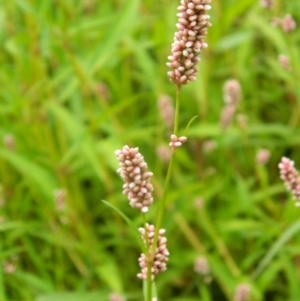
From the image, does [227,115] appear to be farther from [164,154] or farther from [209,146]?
[209,146]

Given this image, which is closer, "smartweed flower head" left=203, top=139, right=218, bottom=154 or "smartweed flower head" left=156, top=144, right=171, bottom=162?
"smartweed flower head" left=156, top=144, right=171, bottom=162

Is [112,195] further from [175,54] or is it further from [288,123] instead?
[175,54]

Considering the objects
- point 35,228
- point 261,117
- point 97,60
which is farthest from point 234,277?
point 261,117

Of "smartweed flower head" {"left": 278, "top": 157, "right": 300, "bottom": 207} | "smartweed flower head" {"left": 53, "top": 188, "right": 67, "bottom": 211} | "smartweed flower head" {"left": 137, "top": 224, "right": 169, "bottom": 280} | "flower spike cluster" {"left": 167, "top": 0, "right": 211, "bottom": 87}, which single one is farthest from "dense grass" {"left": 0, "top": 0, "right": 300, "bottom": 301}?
"flower spike cluster" {"left": 167, "top": 0, "right": 211, "bottom": 87}

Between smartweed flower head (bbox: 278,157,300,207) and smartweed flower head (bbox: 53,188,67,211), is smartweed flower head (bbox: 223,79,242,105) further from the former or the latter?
smartweed flower head (bbox: 278,157,300,207)

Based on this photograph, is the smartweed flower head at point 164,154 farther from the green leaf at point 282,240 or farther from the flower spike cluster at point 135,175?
the flower spike cluster at point 135,175

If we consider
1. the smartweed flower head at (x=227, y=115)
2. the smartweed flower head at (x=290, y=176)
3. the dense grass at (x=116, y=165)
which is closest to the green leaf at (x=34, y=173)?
the dense grass at (x=116, y=165)

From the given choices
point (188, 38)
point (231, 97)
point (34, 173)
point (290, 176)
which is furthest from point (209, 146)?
point (188, 38)
